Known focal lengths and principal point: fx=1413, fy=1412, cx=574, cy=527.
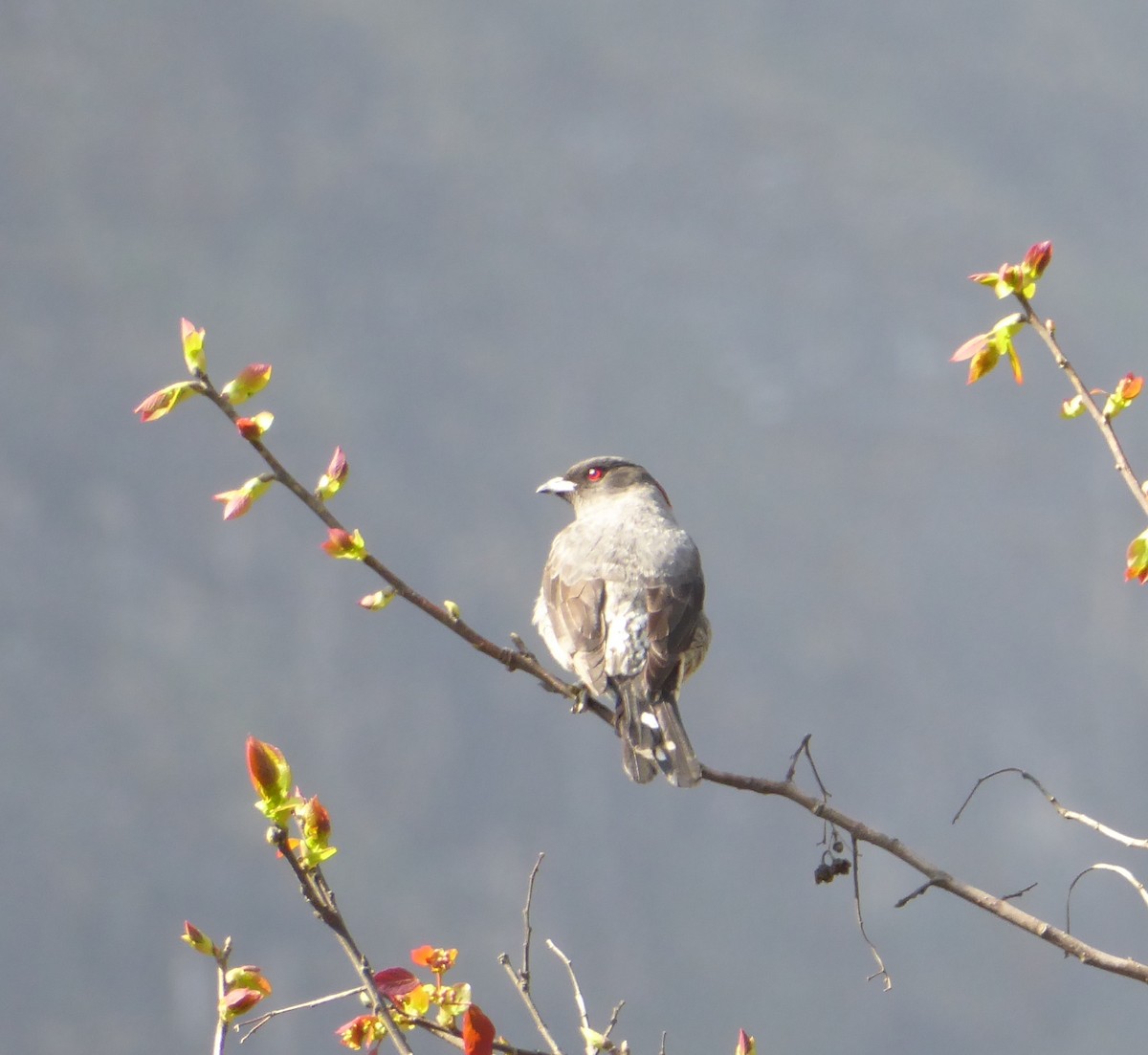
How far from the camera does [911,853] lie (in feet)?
7.67

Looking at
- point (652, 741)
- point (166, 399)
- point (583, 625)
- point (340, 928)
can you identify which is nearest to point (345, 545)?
point (166, 399)

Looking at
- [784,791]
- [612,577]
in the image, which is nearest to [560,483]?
[612,577]

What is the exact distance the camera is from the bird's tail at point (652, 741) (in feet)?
11.1

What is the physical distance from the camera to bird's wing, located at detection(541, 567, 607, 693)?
152 inches

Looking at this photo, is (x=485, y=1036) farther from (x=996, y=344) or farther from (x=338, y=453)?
(x=996, y=344)

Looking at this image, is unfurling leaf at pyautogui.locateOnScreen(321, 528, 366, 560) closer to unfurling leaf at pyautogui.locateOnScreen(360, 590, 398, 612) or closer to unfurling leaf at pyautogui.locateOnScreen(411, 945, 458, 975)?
unfurling leaf at pyautogui.locateOnScreen(360, 590, 398, 612)

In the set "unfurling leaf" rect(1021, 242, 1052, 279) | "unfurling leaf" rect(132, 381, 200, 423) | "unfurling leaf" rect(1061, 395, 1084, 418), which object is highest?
"unfurling leaf" rect(1021, 242, 1052, 279)

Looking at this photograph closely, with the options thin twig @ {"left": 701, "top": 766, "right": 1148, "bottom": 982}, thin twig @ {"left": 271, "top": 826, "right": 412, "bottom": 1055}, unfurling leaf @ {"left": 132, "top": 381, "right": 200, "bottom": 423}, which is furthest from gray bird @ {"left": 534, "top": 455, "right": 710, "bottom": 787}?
unfurling leaf @ {"left": 132, "top": 381, "right": 200, "bottom": 423}

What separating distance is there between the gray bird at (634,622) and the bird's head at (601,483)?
326mm

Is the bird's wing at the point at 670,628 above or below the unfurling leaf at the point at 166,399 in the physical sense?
above

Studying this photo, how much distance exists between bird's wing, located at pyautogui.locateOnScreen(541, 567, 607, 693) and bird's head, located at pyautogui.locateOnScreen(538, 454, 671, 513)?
0.82 m

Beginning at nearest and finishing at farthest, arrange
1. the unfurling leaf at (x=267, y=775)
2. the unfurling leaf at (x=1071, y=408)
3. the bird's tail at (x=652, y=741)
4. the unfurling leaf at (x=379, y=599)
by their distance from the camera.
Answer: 1. the unfurling leaf at (x=267, y=775)
2. the unfurling leaf at (x=379, y=599)
3. the unfurling leaf at (x=1071, y=408)
4. the bird's tail at (x=652, y=741)

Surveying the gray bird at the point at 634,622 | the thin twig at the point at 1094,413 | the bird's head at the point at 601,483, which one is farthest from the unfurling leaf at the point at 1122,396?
the bird's head at the point at 601,483

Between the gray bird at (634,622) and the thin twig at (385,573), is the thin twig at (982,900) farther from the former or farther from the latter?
the gray bird at (634,622)
